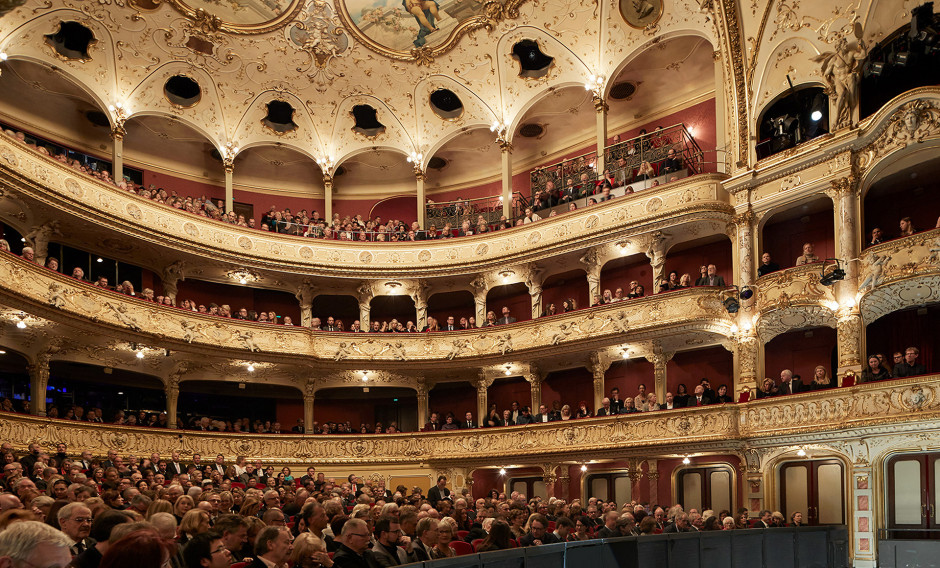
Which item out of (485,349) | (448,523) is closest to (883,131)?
(485,349)

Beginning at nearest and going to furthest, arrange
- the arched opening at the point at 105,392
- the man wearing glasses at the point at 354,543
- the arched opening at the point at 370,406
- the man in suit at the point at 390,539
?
the man wearing glasses at the point at 354,543
the man in suit at the point at 390,539
the arched opening at the point at 105,392
the arched opening at the point at 370,406

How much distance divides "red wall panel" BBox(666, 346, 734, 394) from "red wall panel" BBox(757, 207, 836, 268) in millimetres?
2699

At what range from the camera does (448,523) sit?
19.6 ft

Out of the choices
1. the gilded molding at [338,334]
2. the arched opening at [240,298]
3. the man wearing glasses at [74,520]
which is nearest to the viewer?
the man wearing glasses at [74,520]

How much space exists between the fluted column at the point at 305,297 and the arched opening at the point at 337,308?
1.74 meters

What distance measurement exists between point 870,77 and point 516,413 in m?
11.5

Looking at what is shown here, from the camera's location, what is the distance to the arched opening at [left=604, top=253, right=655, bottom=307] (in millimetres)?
20578

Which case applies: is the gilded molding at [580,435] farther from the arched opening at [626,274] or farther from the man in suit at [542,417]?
the arched opening at [626,274]

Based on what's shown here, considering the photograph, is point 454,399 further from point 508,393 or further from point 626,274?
point 626,274

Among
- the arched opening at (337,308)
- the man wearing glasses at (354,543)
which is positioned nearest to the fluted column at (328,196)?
the arched opening at (337,308)

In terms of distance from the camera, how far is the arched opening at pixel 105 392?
749 inches

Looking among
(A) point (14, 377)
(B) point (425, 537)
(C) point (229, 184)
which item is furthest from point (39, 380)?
(B) point (425, 537)

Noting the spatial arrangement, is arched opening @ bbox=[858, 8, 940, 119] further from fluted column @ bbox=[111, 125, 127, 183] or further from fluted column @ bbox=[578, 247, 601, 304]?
fluted column @ bbox=[111, 125, 127, 183]

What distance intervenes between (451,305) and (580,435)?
805cm
